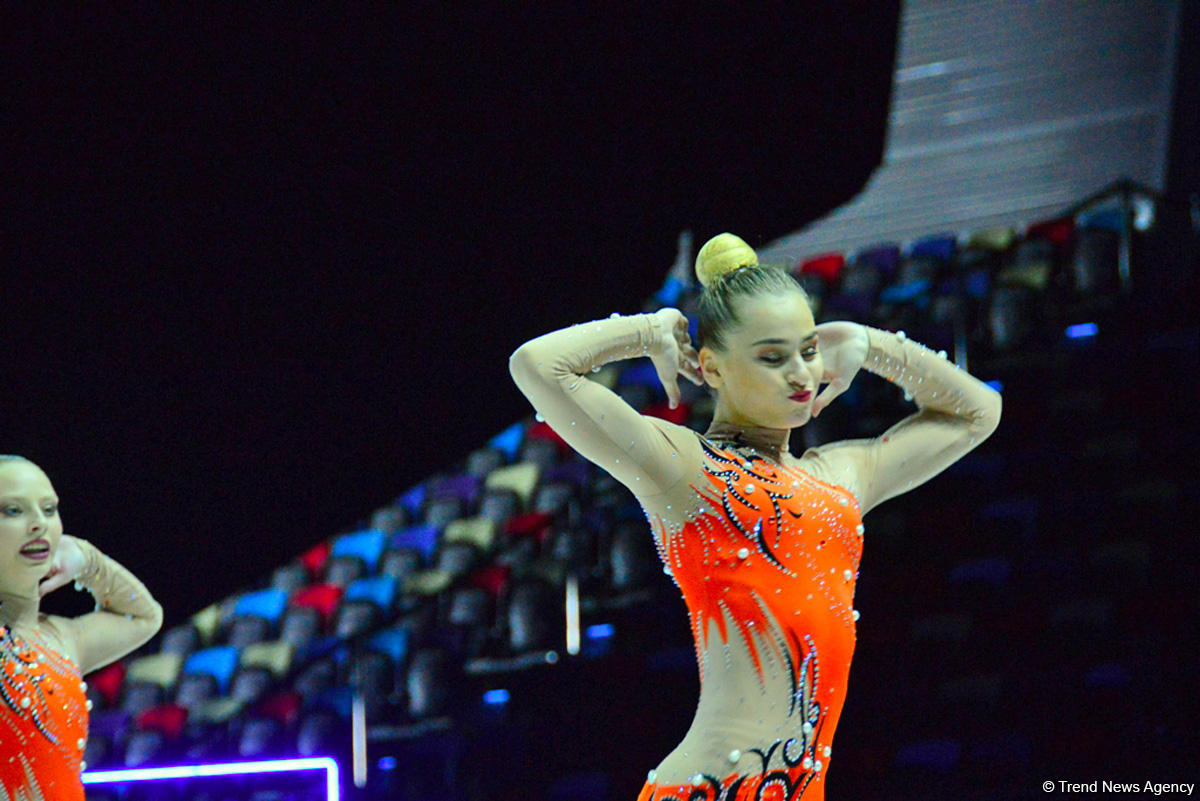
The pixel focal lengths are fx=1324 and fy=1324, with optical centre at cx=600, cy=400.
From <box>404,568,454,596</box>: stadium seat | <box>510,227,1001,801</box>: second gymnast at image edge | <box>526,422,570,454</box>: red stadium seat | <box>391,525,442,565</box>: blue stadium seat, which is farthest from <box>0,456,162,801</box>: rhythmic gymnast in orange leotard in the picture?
<box>526,422,570,454</box>: red stadium seat

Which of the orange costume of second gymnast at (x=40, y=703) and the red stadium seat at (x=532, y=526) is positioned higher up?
the orange costume of second gymnast at (x=40, y=703)

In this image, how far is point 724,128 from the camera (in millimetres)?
6820

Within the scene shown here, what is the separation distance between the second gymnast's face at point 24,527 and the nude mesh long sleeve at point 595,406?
131cm

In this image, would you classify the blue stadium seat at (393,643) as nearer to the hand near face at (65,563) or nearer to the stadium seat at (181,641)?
the stadium seat at (181,641)

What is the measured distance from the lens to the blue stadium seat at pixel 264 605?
5.36 metres

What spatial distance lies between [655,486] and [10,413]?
174 inches

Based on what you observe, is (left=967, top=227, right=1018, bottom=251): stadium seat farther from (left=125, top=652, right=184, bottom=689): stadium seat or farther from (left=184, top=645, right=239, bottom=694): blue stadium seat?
(left=125, top=652, right=184, bottom=689): stadium seat

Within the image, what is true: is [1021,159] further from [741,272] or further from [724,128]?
[741,272]

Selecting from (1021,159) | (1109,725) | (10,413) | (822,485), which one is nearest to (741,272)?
(822,485)

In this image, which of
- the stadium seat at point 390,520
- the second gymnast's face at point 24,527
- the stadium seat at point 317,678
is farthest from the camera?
the stadium seat at point 390,520

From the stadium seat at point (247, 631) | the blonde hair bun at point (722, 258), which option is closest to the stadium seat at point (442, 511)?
the stadium seat at point (247, 631)

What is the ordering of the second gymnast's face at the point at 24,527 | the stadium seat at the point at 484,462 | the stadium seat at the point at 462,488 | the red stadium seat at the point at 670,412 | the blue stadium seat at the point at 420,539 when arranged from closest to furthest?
the second gymnast's face at the point at 24,527
the red stadium seat at the point at 670,412
the blue stadium seat at the point at 420,539
the stadium seat at the point at 462,488
the stadium seat at the point at 484,462

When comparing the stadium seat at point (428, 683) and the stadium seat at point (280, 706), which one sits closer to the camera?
the stadium seat at point (428, 683)

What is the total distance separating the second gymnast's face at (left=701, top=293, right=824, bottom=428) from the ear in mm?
11
